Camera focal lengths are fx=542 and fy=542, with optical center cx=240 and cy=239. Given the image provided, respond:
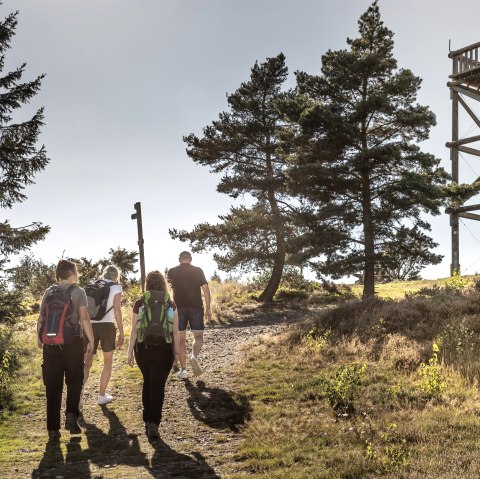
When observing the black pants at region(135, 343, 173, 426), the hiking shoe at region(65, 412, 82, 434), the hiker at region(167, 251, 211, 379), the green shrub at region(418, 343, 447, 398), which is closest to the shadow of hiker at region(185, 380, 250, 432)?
the hiker at region(167, 251, 211, 379)

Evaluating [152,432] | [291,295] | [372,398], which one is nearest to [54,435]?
[152,432]

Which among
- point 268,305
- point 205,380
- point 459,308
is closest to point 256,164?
point 268,305

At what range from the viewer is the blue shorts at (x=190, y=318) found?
33.8 feet

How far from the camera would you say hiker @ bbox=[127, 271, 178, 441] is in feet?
23.0

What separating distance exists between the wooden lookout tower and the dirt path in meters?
12.8

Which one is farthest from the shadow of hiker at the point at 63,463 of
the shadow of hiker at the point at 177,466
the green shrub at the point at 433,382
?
the green shrub at the point at 433,382

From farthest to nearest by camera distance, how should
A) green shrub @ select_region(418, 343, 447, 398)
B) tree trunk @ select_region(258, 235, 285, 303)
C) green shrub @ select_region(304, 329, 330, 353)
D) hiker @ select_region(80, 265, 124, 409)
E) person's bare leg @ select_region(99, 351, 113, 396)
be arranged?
1. tree trunk @ select_region(258, 235, 285, 303)
2. green shrub @ select_region(304, 329, 330, 353)
3. person's bare leg @ select_region(99, 351, 113, 396)
4. hiker @ select_region(80, 265, 124, 409)
5. green shrub @ select_region(418, 343, 447, 398)

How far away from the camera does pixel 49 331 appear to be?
6.90 m

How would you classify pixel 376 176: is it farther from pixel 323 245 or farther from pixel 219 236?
pixel 219 236

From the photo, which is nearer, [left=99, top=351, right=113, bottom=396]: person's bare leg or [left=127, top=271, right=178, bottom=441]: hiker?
[left=127, top=271, right=178, bottom=441]: hiker

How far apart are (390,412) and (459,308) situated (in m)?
6.21

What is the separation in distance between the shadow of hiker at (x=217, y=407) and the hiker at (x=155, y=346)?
1.23 metres

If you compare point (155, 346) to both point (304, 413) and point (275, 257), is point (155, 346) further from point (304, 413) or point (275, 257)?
point (275, 257)

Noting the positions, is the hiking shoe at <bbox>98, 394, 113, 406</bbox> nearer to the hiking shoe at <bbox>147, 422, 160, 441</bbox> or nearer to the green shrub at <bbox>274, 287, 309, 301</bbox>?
the hiking shoe at <bbox>147, 422, 160, 441</bbox>
